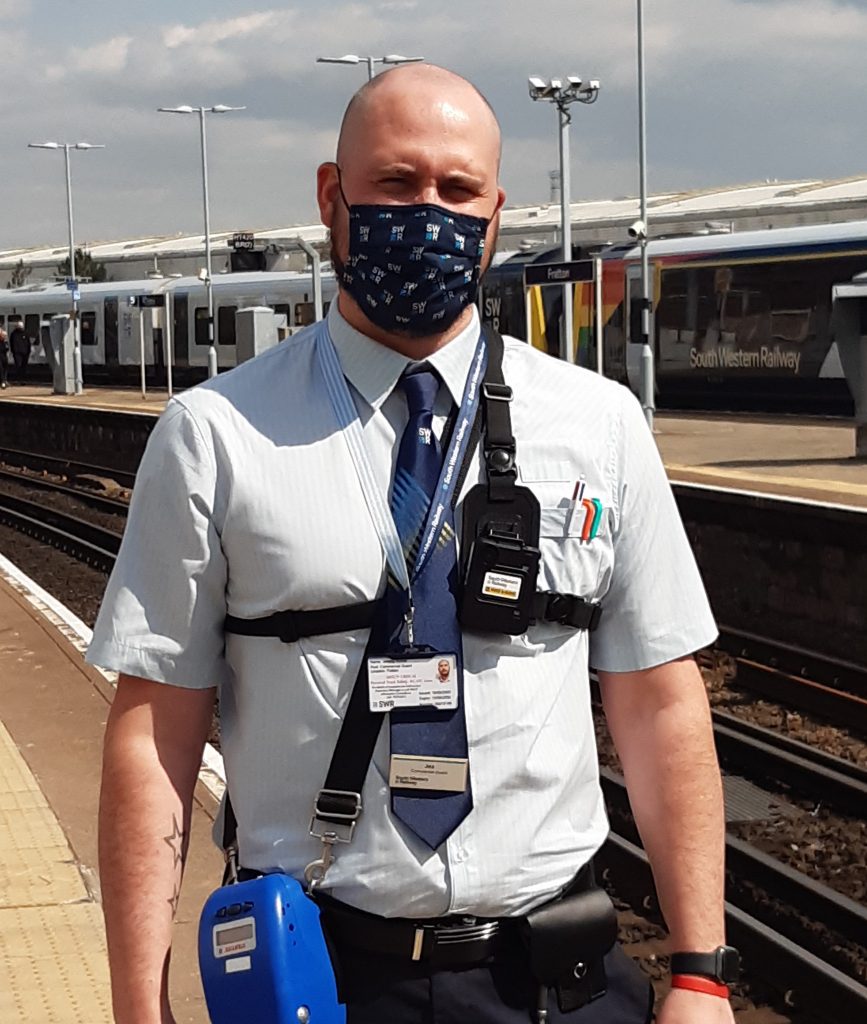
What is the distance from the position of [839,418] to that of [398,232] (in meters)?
24.1

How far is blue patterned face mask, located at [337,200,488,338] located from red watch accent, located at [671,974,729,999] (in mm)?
861

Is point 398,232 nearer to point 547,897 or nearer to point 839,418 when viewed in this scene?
point 547,897

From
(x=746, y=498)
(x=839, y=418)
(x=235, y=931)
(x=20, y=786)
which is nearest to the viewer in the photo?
(x=235, y=931)

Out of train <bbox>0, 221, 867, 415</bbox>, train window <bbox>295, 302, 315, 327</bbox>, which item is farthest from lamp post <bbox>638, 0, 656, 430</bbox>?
train window <bbox>295, 302, 315, 327</bbox>

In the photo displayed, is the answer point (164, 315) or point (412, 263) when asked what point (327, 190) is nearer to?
point (412, 263)

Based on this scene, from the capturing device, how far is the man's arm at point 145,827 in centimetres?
201

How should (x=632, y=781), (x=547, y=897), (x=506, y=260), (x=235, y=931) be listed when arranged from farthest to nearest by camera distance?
(x=506, y=260) < (x=632, y=781) < (x=547, y=897) < (x=235, y=931)

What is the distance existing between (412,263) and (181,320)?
44016 mm

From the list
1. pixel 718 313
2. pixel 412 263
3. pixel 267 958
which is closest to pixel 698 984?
pixel 267 958

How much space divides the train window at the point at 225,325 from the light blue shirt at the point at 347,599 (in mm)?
42028

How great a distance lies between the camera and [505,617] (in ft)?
6.62

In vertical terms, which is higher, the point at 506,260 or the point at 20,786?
the point at 506,260

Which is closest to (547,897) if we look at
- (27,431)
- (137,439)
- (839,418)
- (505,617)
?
(505,617)

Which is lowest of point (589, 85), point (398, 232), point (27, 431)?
point (27, 431)
